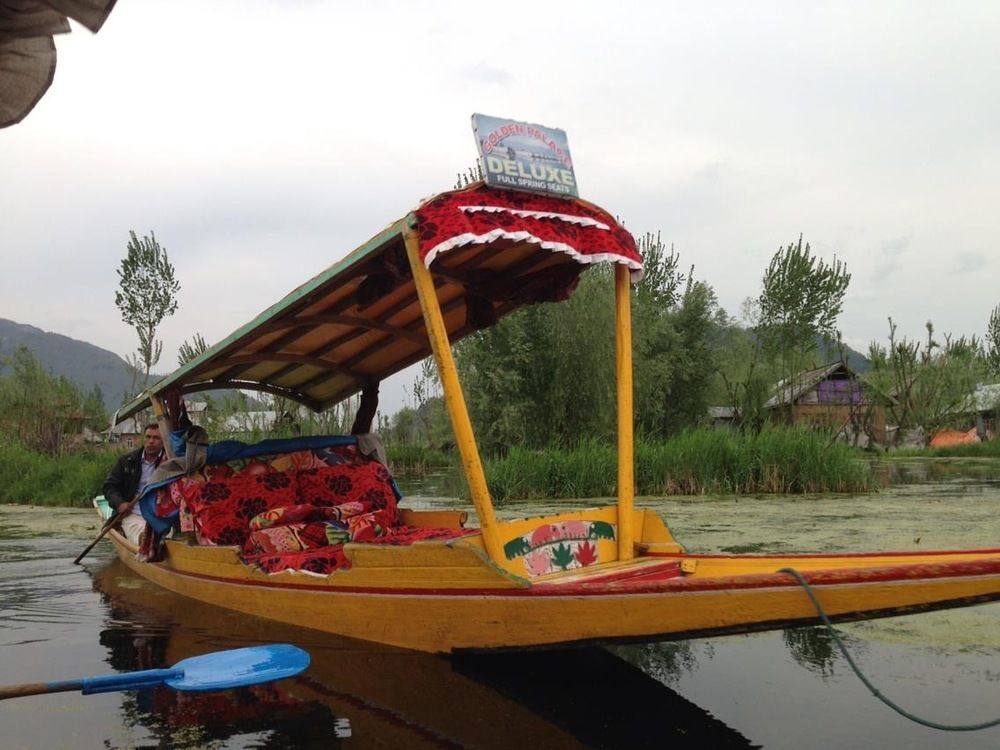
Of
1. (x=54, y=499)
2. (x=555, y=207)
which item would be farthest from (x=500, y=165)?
(x=54, y=499)

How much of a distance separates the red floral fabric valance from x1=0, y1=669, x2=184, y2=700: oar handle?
1.98 m

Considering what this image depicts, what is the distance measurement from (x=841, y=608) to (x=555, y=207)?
2.14 meters

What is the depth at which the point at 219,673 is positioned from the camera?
11.2 ft

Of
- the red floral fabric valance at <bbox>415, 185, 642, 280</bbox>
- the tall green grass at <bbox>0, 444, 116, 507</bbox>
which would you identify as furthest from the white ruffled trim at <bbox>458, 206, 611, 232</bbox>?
the tall green grass at <bbox>0, 444, 116, 507</bbox>

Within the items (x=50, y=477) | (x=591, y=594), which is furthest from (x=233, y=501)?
(x=50, y=477)

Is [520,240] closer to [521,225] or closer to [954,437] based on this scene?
[521,225]

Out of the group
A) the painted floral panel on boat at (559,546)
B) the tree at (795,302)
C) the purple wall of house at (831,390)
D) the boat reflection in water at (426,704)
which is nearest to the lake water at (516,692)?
the boat reflection in water at (426,704)

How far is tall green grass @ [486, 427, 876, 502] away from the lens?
11.1 m

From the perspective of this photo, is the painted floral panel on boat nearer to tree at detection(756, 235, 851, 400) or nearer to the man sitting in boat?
the man sitting in boat

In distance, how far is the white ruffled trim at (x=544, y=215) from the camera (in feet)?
11.9

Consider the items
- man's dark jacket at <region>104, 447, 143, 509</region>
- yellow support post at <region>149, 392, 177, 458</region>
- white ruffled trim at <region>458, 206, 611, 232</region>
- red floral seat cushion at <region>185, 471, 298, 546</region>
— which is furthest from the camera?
man's dark jacket at <region>104, 447, 143, 509</region>

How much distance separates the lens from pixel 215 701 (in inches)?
142

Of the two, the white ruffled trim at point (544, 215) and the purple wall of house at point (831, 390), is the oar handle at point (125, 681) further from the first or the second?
the purple wall of house at point (831, 390)

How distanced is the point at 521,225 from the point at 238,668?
2244 mm
